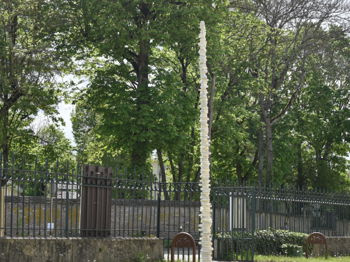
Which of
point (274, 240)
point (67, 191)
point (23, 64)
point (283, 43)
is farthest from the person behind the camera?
point (283, 43)

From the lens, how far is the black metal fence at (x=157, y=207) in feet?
47.0

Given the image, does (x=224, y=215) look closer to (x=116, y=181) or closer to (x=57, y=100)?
(x=116, y=181)

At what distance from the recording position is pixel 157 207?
60.4 feet

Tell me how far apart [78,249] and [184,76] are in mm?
21497

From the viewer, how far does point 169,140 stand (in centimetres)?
3069

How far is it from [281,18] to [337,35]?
3.17m

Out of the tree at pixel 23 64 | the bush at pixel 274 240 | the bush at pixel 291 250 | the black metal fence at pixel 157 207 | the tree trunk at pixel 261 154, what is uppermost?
the tree at pixel 23 64

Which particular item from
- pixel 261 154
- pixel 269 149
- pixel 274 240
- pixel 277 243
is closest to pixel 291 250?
pixel 277 243

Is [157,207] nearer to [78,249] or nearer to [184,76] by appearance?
[78,249]

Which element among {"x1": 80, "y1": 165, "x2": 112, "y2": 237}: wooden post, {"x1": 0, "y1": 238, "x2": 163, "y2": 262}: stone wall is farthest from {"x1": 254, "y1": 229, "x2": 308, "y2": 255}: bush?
{"x1": 80, "y1": 165, "x2": 112, "y2": 237}: wooden post

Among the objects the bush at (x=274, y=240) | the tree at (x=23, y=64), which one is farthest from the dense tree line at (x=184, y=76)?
the bush at (x=274, y=240)

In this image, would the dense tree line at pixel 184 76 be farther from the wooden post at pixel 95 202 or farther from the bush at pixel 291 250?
the wooden post at pixel 95 202

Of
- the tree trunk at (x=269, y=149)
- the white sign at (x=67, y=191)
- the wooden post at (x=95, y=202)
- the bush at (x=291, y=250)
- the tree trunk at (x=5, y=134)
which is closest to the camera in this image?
the white sign at (x=67, y=191)

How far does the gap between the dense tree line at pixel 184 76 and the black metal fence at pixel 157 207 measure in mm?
8730
